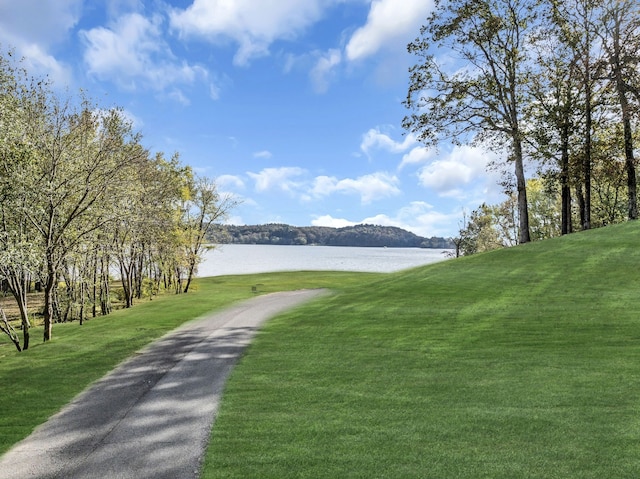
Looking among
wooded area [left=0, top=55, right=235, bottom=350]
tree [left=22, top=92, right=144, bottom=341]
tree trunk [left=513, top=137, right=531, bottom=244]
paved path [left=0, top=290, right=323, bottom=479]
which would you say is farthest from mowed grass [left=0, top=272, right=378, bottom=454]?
tree trunk [left=513, top=137, right=531, bottom=244]

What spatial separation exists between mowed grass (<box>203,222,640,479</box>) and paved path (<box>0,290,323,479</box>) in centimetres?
59

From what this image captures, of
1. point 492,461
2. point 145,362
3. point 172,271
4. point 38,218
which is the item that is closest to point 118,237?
point 38,218

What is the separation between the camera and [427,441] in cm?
762

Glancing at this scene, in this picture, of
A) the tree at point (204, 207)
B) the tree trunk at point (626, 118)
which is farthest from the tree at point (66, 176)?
the tree trunk at point (626, 118)

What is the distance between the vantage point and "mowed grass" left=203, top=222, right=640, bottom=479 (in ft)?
23.0

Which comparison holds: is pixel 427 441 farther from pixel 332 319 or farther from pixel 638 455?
pixel 332 319

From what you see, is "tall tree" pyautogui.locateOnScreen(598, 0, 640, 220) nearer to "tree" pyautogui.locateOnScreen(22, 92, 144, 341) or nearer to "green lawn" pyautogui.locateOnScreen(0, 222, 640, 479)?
"green lawn" pyautogui.locateOnScreen(0, 222, 640, 479)

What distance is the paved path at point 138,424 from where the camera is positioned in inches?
293

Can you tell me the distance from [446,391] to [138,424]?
6.77 m

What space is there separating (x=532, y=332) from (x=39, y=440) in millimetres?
14435

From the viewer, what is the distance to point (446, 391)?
1002 centimetres

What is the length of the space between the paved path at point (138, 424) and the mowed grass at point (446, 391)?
0.59 meters

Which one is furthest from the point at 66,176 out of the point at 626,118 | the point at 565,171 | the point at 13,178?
the point at 626,118

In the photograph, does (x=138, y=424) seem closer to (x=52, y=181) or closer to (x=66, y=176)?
(x=52, y=181)
